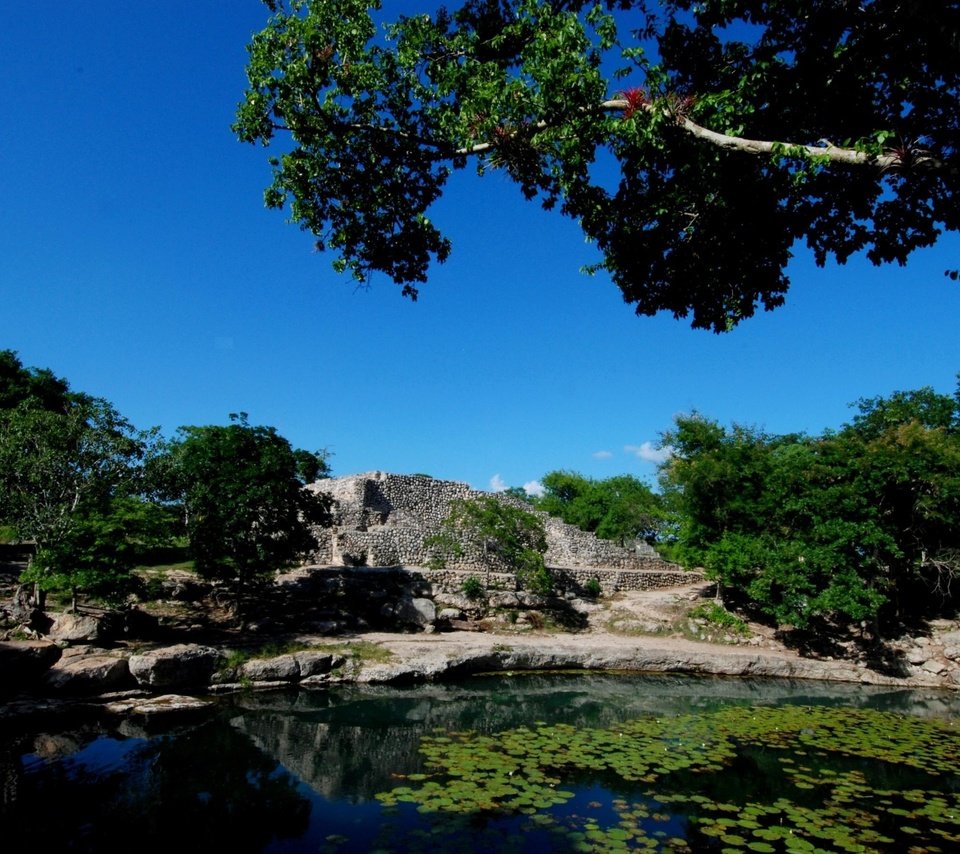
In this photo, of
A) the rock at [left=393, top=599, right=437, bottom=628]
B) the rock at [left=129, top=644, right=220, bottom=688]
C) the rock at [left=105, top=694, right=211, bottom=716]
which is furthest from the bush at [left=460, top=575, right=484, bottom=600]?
the rock at [left=105, top=694, right=211, bottom=716]

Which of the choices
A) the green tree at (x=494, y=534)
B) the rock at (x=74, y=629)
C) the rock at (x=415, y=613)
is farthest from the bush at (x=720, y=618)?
the rock at (x=74, y=629)

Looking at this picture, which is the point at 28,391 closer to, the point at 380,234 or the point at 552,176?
the point at 380,234

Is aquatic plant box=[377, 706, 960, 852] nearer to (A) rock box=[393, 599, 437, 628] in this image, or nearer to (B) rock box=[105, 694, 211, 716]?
(B) rock box=[105, 694, 211, 716]

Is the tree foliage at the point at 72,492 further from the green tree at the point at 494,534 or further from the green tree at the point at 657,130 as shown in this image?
the green tree at the point at 494,534

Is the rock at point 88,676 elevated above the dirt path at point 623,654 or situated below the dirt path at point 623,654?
above

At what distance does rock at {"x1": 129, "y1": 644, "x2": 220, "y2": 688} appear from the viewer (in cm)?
1163

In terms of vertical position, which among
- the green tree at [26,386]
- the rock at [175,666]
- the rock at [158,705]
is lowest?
the rock at [158,705]

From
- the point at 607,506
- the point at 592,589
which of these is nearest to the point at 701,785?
the point at 592,589

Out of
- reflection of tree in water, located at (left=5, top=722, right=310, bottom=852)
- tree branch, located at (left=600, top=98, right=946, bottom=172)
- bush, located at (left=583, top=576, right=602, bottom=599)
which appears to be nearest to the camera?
tree branch, located at (left=600, top=98, right=946, bottom=172)

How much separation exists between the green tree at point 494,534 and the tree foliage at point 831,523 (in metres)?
6.21

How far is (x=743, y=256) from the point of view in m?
7.82

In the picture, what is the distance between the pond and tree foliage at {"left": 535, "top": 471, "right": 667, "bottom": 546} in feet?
95.8

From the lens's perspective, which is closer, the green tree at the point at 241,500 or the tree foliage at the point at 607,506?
the green tree at the point at 241,500

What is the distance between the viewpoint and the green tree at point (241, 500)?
56.4ft
